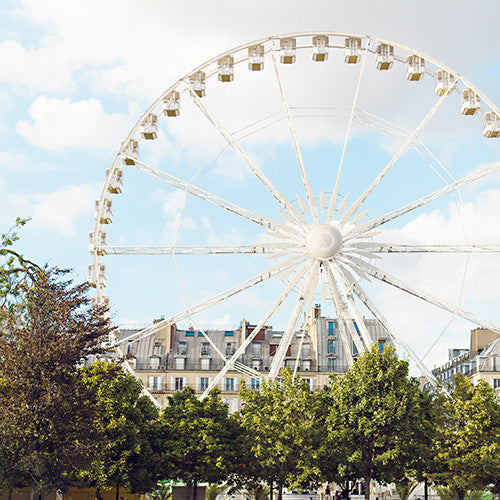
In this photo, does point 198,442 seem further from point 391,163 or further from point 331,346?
point 331,346

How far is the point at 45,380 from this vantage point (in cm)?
2766

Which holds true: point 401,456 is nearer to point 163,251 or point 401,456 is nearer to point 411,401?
point 411,401

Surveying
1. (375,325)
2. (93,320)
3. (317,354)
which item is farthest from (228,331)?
(93,320)

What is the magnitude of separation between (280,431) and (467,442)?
319 inches

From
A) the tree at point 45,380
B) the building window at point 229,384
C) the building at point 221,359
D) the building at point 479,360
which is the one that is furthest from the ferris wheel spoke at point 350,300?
the building window at point 229,384

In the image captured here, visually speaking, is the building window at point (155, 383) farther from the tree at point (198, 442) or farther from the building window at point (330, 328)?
the tree at point (198, 442)

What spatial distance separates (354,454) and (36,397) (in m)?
13.9

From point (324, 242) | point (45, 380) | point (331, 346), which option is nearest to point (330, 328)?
point (331, 346)

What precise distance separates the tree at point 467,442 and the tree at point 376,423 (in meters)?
1.36

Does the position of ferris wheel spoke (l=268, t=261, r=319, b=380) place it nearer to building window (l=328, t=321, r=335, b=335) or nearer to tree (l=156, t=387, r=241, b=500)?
tree (l=156, t=387, r=241, b=500)

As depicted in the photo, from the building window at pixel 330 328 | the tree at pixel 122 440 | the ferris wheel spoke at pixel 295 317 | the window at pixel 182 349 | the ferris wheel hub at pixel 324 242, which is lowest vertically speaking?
the tree at pixel 122 440

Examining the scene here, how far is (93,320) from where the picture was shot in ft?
97.6

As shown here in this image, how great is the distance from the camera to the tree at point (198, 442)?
38812mm

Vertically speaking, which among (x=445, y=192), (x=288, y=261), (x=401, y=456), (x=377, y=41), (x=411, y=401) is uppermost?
(x=377, y=41)
